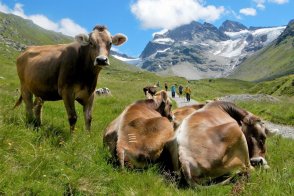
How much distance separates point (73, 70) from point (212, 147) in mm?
4868

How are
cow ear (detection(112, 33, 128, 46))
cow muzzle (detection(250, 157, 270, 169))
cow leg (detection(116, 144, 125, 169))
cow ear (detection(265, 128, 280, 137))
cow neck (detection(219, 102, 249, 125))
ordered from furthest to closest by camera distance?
cow ear (detection(112, 33, 128, 46)) < cow neck (detection(219, 102, 249, 125)) < cow ear (detection(265, 128, 280, 137)) < cow muzzle (detection(250, 157, 270, 169)) < cow leg (detection(116, 144, 125, 169))

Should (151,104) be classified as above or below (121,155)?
above

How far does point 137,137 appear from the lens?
8.66 meters

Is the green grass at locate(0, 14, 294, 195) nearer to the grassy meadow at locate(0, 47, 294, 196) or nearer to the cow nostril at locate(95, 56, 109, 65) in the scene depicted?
the grassy meadow at locate(0, 47, 294, 196)

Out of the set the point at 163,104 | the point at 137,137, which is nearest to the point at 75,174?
the point at 137,137

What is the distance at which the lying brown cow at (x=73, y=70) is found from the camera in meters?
11.1

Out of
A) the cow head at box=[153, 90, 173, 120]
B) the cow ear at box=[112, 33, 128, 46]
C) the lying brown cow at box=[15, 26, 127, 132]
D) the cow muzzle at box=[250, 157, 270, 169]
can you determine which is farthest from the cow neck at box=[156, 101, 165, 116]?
the cow muzzle at box=[250, 157, 270, 169]

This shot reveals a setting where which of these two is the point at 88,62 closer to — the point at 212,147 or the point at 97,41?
the point at 97,41

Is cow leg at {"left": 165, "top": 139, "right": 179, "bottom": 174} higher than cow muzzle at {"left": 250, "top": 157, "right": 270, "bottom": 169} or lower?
higher

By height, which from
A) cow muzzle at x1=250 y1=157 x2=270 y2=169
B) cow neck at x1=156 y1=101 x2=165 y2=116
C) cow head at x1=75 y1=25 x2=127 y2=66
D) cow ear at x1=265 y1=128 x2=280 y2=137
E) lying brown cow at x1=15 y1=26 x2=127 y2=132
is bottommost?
cow muzzle at x1=250 y1=157 x2=270 y2=169

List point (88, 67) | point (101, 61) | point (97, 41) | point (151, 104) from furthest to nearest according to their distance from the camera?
point (88, 67) < point (97, 41) < point (151, 104) < point (101, 61)

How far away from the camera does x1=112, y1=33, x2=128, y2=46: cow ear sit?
486 inches

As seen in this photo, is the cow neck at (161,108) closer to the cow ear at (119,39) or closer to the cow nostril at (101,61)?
the cow nostril at (101,61)

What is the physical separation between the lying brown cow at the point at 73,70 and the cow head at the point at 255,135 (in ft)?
11.9
